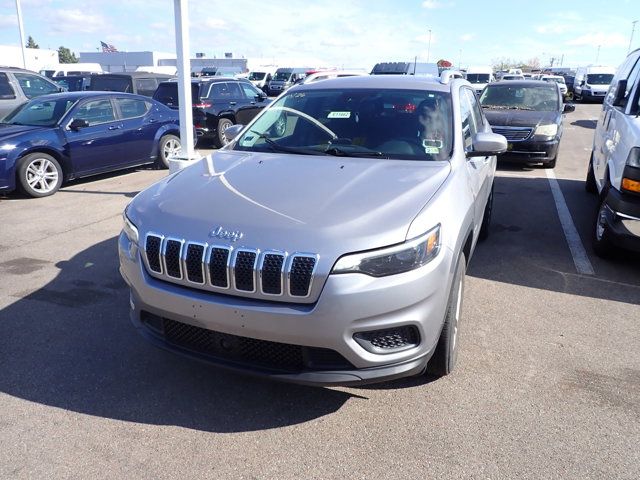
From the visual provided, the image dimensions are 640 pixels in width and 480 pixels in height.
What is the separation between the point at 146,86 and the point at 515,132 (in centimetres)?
1103

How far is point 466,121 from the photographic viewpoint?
4133 mm

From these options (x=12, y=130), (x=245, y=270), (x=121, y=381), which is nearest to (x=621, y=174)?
(x=245, y=270)

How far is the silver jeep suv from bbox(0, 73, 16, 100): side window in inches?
395

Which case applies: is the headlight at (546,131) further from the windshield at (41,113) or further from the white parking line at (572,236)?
the windshield at (41,113)

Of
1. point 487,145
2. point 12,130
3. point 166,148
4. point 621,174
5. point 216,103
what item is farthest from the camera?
point 216,103

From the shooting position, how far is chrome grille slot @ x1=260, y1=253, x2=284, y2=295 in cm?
241

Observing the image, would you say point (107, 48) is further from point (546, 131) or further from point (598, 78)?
point (546, 131)

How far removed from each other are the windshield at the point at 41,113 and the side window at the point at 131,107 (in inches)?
34.3

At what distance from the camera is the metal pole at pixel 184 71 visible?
7109mm

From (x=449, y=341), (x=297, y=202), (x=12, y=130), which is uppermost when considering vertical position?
(x=297, y=202)

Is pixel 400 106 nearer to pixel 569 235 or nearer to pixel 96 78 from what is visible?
Answer: pixel 569 235

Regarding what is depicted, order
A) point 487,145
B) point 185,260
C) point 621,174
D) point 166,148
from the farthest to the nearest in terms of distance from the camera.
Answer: point 166,148 → point 621,174 → point 487,145 → point 185,260

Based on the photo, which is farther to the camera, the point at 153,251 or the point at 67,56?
the point at 67,56

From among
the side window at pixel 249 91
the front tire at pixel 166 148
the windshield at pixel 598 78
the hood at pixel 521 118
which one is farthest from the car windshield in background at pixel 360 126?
the windshield at pixel 598 78
